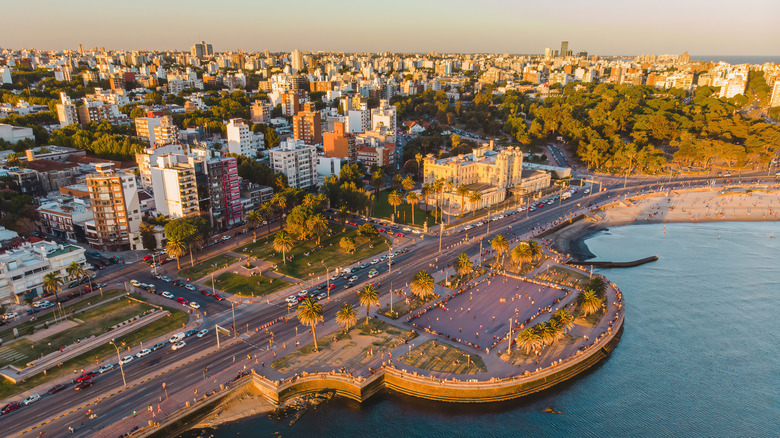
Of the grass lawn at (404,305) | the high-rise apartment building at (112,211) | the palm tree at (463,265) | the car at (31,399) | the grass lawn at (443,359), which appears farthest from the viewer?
the high-rise apartment building at (112,211)

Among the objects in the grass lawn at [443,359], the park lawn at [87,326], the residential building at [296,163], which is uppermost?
the residential building at [296,163]

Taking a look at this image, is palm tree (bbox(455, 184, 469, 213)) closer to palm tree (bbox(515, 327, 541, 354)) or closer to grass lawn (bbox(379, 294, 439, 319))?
grass lawn (bbox(379, 294, 439, 319))

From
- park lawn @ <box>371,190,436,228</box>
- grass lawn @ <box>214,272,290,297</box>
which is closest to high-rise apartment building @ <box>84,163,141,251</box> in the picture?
grass lawn @ <box>214,272,290,297</box>

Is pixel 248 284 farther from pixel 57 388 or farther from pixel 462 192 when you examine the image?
pixel 462 192

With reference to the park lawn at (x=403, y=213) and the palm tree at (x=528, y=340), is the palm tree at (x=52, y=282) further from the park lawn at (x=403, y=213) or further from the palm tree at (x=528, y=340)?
the palm tree at (x=528, y=340)

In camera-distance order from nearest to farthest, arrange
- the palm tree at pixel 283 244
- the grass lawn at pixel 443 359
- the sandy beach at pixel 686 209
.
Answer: the grass lawn at pixel 443 359, the palm tree at pixel 283 244, the sandy beach at pixel 686 209

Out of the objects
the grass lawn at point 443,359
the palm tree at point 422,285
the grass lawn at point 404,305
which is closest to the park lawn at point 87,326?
the grass lawn at point 404,305
